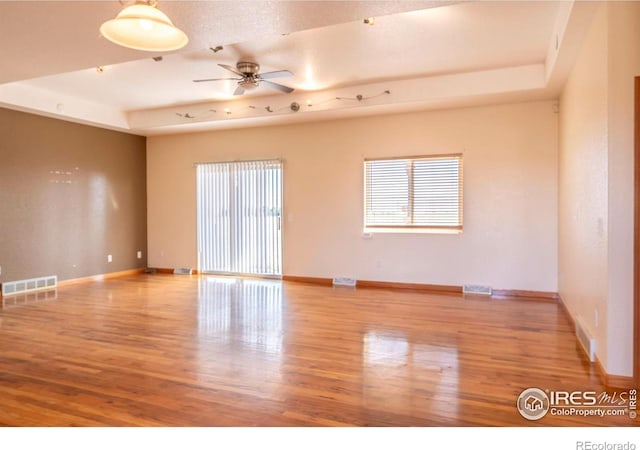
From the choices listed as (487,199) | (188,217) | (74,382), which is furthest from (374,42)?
(188,217)

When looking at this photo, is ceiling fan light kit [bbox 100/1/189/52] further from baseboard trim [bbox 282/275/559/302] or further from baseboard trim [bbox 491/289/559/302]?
baseboard trim [bbox 491/289/559/302]

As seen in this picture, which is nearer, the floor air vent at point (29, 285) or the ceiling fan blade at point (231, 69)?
the ceiling fan blade at point (231, 69)

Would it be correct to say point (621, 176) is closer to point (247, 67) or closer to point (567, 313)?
point (567, 313)

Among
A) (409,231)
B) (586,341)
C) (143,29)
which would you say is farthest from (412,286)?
(143,29)

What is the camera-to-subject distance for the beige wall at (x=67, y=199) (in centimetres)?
652

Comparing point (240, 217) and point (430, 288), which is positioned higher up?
point (240, 217)

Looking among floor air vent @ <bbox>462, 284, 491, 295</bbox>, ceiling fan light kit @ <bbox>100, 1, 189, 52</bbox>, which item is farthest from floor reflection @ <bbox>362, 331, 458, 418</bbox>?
floor air vent @ <bbox>462, 284, 491, 295</bbox>

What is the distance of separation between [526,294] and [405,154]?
2.72 metres

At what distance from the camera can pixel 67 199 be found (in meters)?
7.34

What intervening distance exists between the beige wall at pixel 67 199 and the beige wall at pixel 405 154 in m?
0.83

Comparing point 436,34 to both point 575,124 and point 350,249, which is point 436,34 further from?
point 350,249

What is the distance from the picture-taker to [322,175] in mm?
7379

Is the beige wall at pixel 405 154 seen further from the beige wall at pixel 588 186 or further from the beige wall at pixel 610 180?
the beige wall at pixel 610 180

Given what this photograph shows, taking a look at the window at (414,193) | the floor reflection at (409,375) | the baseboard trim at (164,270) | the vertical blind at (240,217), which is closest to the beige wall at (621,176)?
the floor reflection at (409,375)
